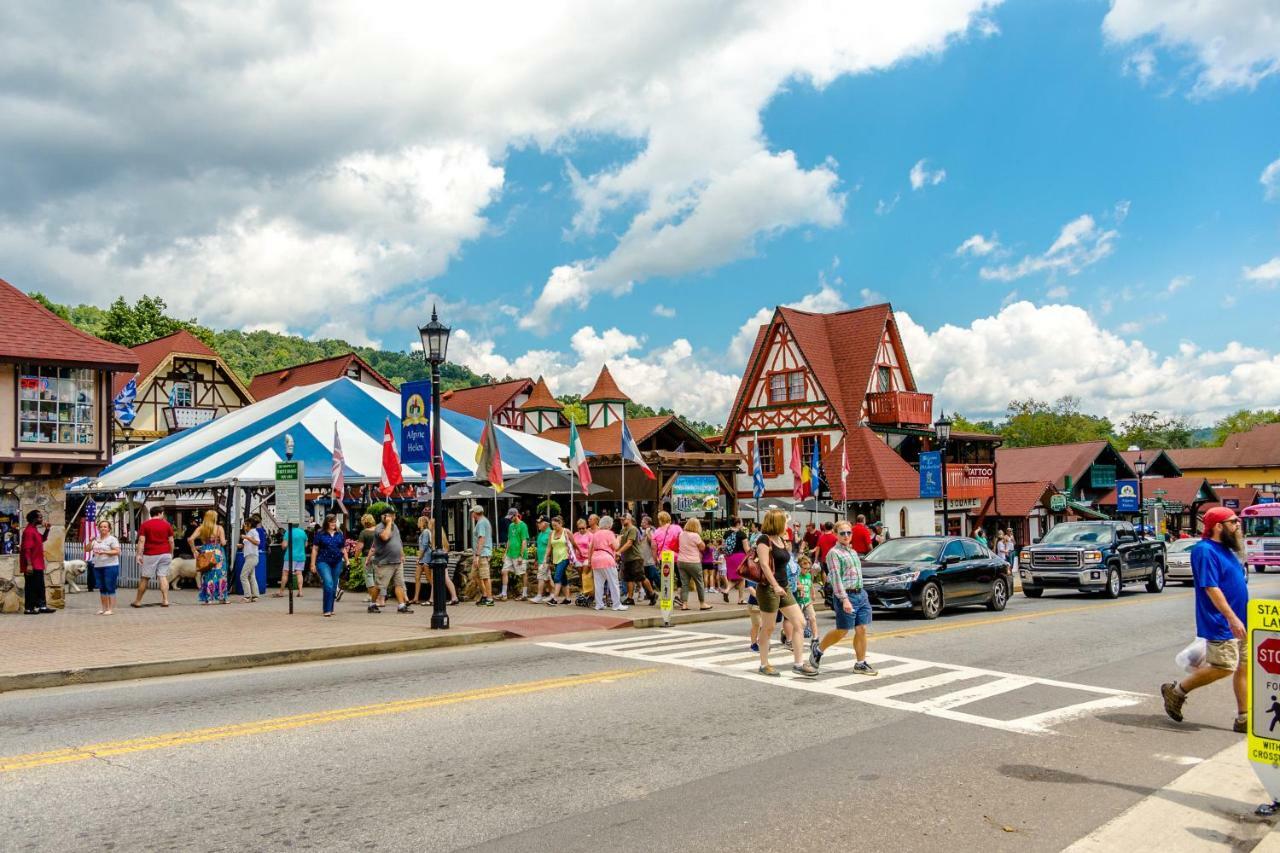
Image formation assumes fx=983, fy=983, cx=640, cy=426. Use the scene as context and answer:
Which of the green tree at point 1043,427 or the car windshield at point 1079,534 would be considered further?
the green tree at point 1043,427

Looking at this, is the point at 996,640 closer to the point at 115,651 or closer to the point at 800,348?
the point at 115,651

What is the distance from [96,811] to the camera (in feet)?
18.3

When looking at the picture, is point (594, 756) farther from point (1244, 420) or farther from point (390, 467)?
point (1244, 420)

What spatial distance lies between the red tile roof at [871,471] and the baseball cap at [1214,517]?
98.6 feet

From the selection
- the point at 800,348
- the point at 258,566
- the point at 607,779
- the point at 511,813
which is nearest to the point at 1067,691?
the point at 607,779

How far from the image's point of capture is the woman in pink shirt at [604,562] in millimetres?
17391

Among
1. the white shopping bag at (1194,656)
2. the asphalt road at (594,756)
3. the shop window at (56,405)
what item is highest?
the shop window at (56,405)

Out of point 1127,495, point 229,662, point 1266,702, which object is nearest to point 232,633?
point 229,662

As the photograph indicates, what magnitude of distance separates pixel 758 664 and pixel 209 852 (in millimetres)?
7214

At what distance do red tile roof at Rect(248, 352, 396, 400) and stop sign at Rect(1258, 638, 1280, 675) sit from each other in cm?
5202

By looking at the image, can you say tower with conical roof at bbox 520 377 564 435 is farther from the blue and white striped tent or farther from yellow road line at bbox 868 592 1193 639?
yellow road line at bbox 868 592 1193 639

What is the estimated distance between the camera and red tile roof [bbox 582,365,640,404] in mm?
59094

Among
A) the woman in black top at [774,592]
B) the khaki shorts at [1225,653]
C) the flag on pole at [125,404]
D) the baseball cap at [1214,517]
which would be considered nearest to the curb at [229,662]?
the woman in black top at [774,592]

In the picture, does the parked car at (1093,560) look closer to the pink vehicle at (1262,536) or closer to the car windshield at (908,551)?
the car windshield at (908,551)
